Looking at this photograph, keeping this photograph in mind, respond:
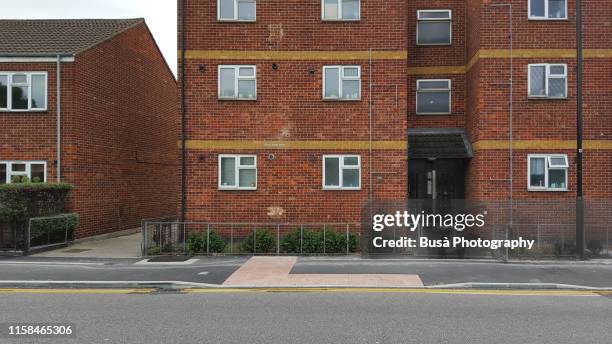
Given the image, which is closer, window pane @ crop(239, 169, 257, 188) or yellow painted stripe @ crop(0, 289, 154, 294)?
yellow painted stripe @ crop(0, 289, 154, 294)

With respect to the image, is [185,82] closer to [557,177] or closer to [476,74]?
[476,74]

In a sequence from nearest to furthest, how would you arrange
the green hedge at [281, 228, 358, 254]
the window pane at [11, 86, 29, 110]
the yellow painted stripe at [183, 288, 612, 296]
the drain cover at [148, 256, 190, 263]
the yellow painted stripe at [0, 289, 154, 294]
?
1. the yellow painted stripe at [183, 288, 612, 296]
2. the yellow painted stripe at [0, 289, 154, 294]
3. the drain cover at [148, 256, 190, 263]
4. the green hedge at [281, 228, 358, 254]
5. the window pane at [11, 86, 29, 110]

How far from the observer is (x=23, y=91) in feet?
58.5

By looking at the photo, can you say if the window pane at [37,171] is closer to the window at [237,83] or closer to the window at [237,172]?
the window at [237,172]

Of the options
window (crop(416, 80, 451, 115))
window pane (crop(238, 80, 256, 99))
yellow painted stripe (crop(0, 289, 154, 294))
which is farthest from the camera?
window (crop(416, 80, 451, 115))

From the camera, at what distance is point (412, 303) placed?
29.3 ft

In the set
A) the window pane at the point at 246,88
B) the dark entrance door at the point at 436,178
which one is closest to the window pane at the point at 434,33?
the dark entrance door at the point at 436,178

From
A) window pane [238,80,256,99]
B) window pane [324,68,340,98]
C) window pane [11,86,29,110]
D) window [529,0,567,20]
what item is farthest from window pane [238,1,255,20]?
window [529,0,567,20]

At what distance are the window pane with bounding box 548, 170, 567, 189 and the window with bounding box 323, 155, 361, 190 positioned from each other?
589 cm

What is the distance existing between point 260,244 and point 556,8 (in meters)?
11.6

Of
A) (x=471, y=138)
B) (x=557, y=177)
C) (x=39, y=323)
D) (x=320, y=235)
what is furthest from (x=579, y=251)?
(x=39, y=323)

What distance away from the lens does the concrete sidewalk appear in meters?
14.8

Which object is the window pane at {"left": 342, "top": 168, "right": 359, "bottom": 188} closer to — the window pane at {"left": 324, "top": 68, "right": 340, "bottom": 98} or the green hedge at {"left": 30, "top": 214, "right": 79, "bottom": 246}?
the window pane at {"left": 324, "top": 68, "right": 340, "bottom": 98}

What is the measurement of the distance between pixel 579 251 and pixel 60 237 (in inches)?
582
